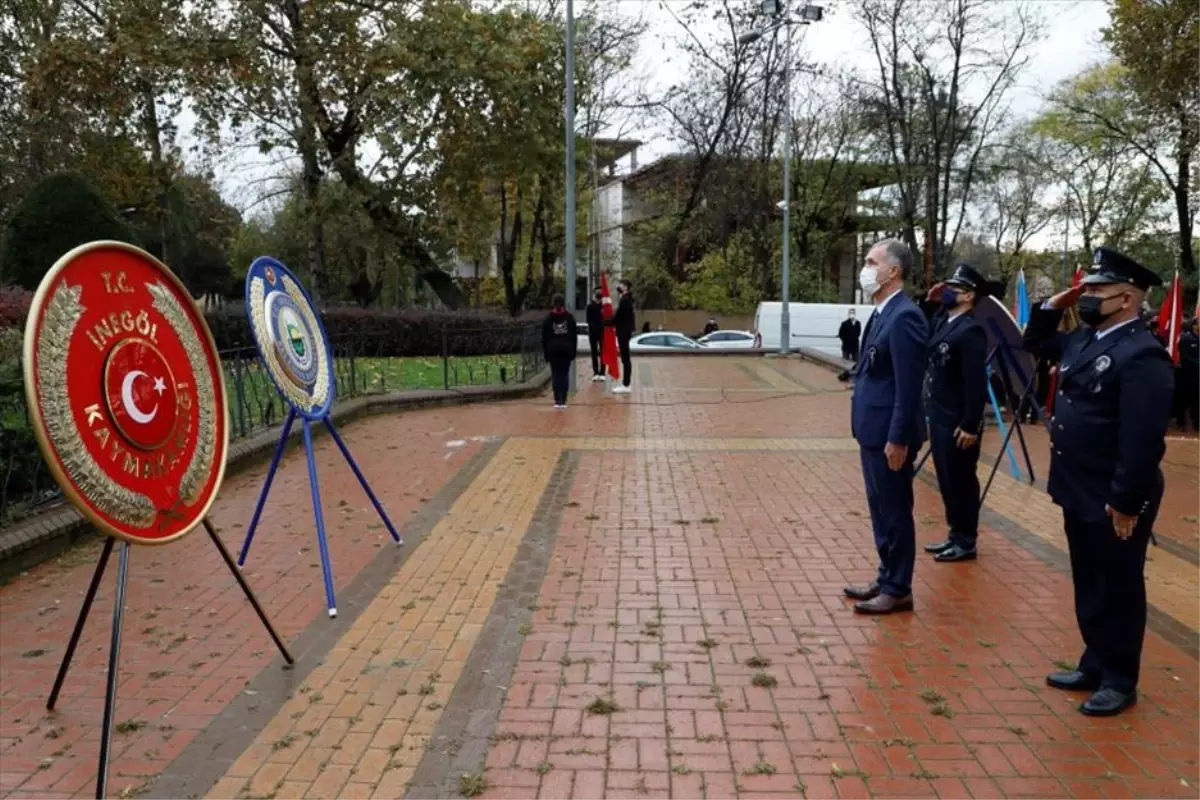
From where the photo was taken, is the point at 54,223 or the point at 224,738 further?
the point at 54,223

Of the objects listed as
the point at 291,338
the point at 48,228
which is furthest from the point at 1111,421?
the point at 48,228

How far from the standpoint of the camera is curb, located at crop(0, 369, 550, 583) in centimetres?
572

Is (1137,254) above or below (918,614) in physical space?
above

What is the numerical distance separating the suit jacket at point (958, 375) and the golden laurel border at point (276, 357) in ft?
11.9

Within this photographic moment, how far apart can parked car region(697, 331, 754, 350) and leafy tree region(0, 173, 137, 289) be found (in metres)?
18.2

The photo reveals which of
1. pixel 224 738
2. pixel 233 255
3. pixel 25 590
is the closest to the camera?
pixel 224 738

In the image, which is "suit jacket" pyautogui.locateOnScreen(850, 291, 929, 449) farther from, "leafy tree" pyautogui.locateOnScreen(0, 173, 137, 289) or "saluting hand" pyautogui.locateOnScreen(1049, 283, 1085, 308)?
"leafy tree" pyautogui.locateOnScreen(0, 173, 137, 289)

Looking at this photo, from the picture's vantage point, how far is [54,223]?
14.8m

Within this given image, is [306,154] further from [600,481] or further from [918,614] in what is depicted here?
[918,614]

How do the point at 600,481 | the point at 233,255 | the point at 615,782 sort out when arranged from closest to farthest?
the point at 615,782, the point at 600,481, the point at 233,255

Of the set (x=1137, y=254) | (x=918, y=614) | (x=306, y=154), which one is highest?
(x=306, y=154)

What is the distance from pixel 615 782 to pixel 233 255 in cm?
5658

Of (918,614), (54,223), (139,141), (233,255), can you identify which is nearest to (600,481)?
(918,614)

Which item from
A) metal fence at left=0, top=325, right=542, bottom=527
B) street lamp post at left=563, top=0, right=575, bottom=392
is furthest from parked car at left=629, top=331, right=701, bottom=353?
street lamp post at left=563, top=0, right=575, bottom=392
